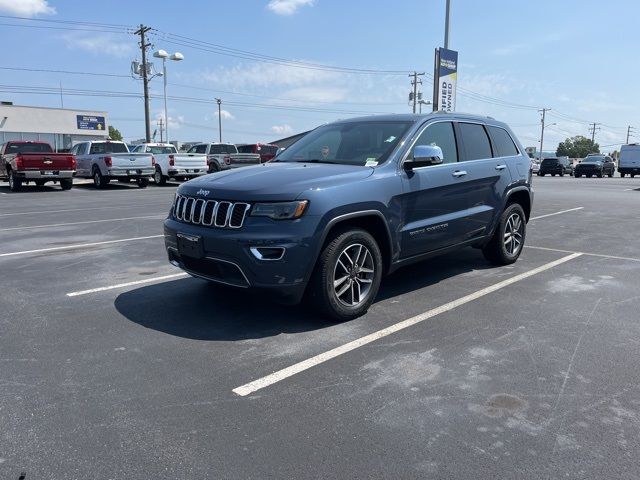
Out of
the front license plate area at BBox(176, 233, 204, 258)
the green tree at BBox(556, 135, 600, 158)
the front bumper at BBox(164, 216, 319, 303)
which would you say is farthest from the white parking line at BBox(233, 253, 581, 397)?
the green tree at BBox(556, 135, 600, 158)

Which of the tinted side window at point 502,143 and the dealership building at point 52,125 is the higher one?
the dealership building at point 52,125

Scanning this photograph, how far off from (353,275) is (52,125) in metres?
65.9

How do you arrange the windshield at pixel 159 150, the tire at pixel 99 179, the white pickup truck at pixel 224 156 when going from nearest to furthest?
the tire at pixel 99 179 → the windshield at pixel 159 150 → the white pickup truck at pixel 224 156

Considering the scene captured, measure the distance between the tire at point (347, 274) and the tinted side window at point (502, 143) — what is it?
9.15 ft

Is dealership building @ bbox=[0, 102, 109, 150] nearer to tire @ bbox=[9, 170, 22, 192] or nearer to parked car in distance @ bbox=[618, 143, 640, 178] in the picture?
tire @ bbox=[9, 170, 22, 192]

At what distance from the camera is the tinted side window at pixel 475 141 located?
611 cm

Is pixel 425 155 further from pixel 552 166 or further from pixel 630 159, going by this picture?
pixel 552 166

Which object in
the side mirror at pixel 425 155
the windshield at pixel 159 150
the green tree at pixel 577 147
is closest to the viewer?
the side mirror at pixel 425 155

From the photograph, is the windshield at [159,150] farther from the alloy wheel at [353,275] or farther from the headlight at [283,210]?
the headlight at [283,210]

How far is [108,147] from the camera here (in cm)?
2319

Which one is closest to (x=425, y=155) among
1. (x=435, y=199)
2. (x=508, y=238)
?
(x=435, y=199)

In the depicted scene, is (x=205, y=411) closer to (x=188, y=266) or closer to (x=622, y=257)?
(x=188, y=266)

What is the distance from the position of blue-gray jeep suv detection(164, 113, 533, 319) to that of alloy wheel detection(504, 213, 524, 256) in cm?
51

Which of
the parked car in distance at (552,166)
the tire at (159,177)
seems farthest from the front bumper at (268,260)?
the parked car in distance at (552,166)
